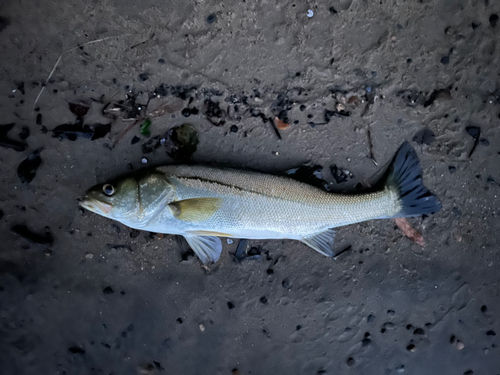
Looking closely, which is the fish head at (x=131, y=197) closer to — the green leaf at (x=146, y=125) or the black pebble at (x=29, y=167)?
the green leaf at (x=146, y=125)

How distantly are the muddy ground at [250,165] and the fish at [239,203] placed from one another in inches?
11.8

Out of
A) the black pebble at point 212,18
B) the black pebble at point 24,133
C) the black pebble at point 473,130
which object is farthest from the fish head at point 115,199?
the black pebble at point 473,130

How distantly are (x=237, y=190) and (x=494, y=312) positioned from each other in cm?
300

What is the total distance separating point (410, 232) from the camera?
2953mm

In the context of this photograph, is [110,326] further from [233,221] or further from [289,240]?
[289,240]

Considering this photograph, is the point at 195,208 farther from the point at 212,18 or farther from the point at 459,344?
the point at 459,344

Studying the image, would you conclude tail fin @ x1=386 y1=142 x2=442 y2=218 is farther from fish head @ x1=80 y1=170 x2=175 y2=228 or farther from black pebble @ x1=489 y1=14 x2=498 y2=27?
fish head @ x1=80 y1=170 x2=175 y2=228

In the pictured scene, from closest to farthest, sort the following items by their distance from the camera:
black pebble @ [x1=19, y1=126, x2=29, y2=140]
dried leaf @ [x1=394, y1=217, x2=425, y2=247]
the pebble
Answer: black pebble @ [x1=19, y1=126, x2=29, y2=140], dried leaf @ [x1=394, y1=217, x2=425, y2=247], the pebble

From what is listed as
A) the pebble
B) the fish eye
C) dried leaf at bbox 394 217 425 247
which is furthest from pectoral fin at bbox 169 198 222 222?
the pebble

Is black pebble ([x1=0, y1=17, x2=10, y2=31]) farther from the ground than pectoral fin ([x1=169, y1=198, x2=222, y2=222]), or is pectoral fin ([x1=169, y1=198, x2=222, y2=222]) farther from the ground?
black pebble ([x1=0, y1=17, x2=10, y2=31])

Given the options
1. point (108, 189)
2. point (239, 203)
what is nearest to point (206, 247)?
point (239, 203)

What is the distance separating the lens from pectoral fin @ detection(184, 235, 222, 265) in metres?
2.73

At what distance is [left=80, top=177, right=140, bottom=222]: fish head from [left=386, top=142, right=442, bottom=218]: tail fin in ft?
7.44

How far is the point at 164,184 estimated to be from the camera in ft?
8.20
